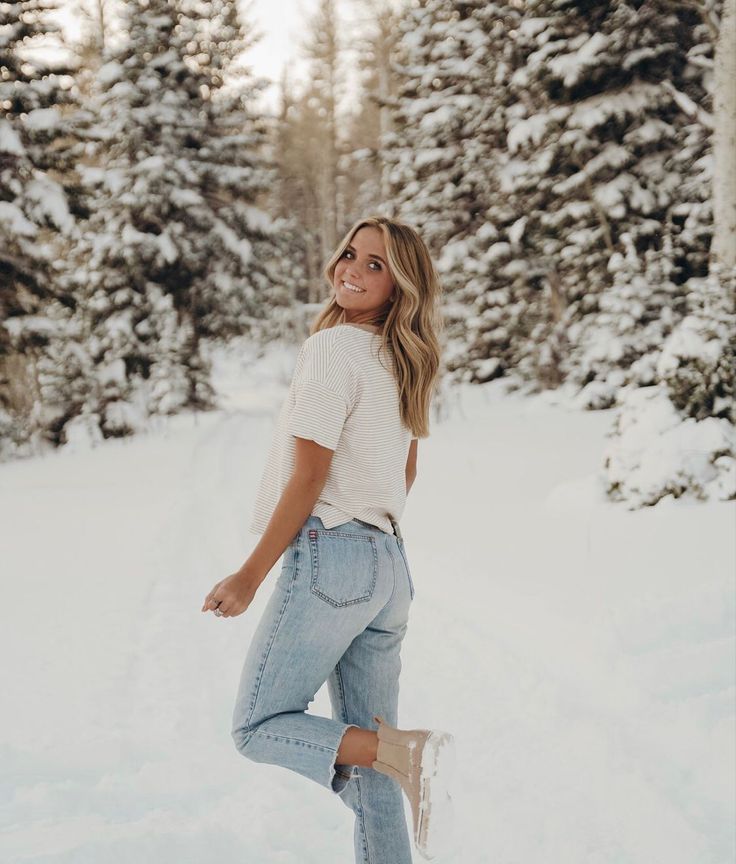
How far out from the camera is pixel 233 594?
1916 millimetres

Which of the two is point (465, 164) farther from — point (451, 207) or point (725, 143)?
point (725, 143)

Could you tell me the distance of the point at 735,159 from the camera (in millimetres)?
9438

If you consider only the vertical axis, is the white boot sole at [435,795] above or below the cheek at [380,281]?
below

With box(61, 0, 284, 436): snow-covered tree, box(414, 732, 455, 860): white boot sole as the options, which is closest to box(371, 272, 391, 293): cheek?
box(414, 732, 455, 860): white boot sole

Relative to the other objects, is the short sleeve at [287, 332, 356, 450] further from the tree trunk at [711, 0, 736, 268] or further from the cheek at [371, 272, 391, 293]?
the tree trunk at [711, 0, 736, 268]

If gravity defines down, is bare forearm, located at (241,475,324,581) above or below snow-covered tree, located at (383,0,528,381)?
below

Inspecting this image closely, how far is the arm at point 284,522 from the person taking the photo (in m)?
1.92

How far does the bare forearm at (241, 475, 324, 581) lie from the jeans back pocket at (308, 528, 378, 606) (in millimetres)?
82

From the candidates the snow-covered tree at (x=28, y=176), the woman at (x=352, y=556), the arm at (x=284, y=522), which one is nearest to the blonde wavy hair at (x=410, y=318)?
the woman at (x=352, y=556)

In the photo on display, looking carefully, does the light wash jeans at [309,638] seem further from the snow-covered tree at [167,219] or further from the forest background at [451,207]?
the snow-covered tree at [167,219]

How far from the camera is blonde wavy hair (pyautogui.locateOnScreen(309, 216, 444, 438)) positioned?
212 cm

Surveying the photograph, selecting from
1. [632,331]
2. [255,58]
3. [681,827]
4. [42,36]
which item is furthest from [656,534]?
[255,58]

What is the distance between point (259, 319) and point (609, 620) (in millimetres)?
20506

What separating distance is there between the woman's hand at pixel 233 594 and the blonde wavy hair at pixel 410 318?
63 cm
